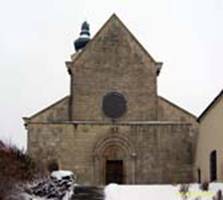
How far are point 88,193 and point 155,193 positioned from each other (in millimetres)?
2470

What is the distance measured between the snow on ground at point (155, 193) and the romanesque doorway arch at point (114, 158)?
35.1 feet

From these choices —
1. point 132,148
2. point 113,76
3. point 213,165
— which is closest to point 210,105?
point 213,165

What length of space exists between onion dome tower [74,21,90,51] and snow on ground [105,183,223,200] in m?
28.8

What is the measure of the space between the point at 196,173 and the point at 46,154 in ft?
26.8

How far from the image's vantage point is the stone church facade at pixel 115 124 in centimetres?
3666

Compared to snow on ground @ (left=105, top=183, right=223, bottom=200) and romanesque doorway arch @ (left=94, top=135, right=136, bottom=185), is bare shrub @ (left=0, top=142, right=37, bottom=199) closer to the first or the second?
snow on ground @ (left=105, top=183, right=223, bottom=200)

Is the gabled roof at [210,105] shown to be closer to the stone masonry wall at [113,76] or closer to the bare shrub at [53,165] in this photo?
the stone masonry wall at [113,76]

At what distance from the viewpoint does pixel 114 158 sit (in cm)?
3741

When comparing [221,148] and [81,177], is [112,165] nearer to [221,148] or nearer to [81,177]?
[81,177]

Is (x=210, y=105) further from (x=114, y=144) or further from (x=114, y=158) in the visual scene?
(x=114, y=158)

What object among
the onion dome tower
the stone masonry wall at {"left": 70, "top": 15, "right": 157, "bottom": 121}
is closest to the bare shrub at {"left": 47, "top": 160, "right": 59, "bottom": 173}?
the stone masonry wall at {"left": 70, "top": 15, "right": 157, "bottom": 121}

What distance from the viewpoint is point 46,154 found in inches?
1430

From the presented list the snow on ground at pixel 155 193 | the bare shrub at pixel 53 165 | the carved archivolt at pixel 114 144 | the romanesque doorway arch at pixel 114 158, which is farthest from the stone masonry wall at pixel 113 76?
the snow on ground at pixel 155 193

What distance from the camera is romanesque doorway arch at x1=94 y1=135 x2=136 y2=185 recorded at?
36.8 metres
